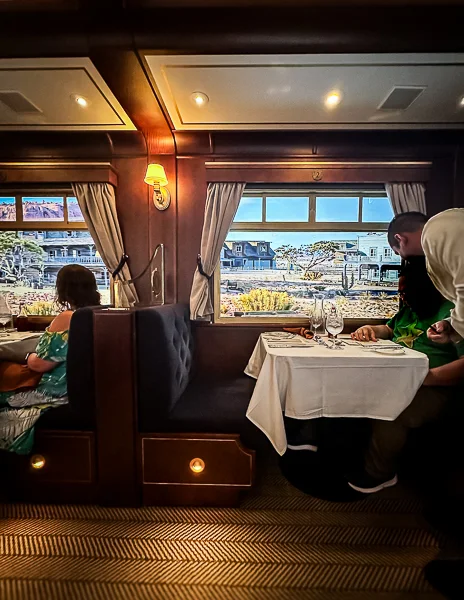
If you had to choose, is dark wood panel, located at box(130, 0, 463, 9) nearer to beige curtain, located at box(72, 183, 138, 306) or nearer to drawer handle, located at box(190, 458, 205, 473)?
beige curtain, located at box(72, 183, 138, 306)

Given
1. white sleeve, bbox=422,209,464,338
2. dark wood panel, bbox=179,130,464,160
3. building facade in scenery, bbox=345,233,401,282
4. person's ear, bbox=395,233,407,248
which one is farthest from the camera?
building facade in scenery, bbox=345,233,401,282

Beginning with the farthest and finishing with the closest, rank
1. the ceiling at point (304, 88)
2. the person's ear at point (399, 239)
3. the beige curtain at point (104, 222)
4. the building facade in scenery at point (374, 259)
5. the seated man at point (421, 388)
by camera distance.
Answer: the building facade in scenery at point (374, 259)
the beige curtain at point (104, 222)
the person's ear at point (399, 239)
the ceiling at point (304, 88)
the seated man at point (421, 388)

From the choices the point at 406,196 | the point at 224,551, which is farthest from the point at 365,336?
the point at 406,196

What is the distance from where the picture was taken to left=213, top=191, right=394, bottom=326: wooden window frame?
2992 millimetres

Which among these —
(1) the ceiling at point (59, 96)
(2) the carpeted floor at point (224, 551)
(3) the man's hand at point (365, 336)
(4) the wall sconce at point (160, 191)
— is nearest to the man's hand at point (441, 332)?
(3) the man's hand at point (365, 336)

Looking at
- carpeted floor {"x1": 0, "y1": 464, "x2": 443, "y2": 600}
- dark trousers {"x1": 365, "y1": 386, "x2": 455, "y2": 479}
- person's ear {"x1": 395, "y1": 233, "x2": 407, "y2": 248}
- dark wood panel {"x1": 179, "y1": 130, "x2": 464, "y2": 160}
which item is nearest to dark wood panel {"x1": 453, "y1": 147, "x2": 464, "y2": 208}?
dark wood panel {"x1": 179, "y1": 130, "x2": 464, "y2": 160}

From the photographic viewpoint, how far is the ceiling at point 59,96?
2055 millimetres

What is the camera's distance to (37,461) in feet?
5.79

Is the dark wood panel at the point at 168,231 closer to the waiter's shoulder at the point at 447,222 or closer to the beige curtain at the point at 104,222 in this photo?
the beige curtain at the point at 104,222

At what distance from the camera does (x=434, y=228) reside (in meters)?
0.96

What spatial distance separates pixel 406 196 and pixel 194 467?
2.92 metres

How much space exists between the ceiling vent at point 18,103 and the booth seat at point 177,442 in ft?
7.01

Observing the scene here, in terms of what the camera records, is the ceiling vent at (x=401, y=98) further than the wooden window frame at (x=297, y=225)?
No

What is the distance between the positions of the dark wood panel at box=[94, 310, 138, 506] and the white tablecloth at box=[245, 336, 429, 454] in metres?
0.81
